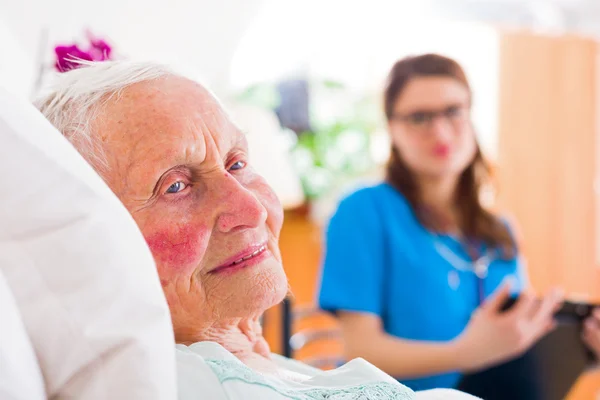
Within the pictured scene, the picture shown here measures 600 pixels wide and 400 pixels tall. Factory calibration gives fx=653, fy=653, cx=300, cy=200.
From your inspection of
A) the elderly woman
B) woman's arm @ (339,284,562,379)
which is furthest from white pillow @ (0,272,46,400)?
woman's arm @ (339,284,562,379)

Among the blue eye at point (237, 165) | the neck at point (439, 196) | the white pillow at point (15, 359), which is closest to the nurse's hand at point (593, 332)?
the neck at point (439, 196)

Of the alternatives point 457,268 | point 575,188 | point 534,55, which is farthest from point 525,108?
point 457,268

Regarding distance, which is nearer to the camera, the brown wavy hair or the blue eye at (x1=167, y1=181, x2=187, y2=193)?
the blue eye at (x1=167, y1=181, x2=187, y2=193)

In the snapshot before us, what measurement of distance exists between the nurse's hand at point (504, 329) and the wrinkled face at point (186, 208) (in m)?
0.72

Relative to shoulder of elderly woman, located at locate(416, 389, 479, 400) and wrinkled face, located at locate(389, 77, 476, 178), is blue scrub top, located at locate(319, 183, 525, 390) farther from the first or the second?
shoulder of elderly woman, located at locate(416, 389, 479, 400)

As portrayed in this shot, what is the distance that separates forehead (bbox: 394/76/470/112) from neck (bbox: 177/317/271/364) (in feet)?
2.67

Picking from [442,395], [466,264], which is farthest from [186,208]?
[466,264]

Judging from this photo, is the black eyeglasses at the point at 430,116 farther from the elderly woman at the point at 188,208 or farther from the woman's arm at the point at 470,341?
the elderly woman at the point at 188,208

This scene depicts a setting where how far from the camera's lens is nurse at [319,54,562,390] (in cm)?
124

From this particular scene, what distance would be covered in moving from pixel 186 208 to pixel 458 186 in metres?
1.01

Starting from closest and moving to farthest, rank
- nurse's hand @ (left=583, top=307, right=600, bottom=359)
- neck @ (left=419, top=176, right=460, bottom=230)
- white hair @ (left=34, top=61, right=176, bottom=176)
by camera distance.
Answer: white hair @ (left=34, top=61, right=176, bottom=176) → nurse's hand @ (left=583, top=307, right=600, bottom=359) → neck @ (left=419, top=176, right=460, bottom=230)

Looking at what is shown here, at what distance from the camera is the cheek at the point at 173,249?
0.51 metres

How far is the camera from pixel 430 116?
1.30m

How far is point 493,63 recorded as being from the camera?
2824 millimetres
